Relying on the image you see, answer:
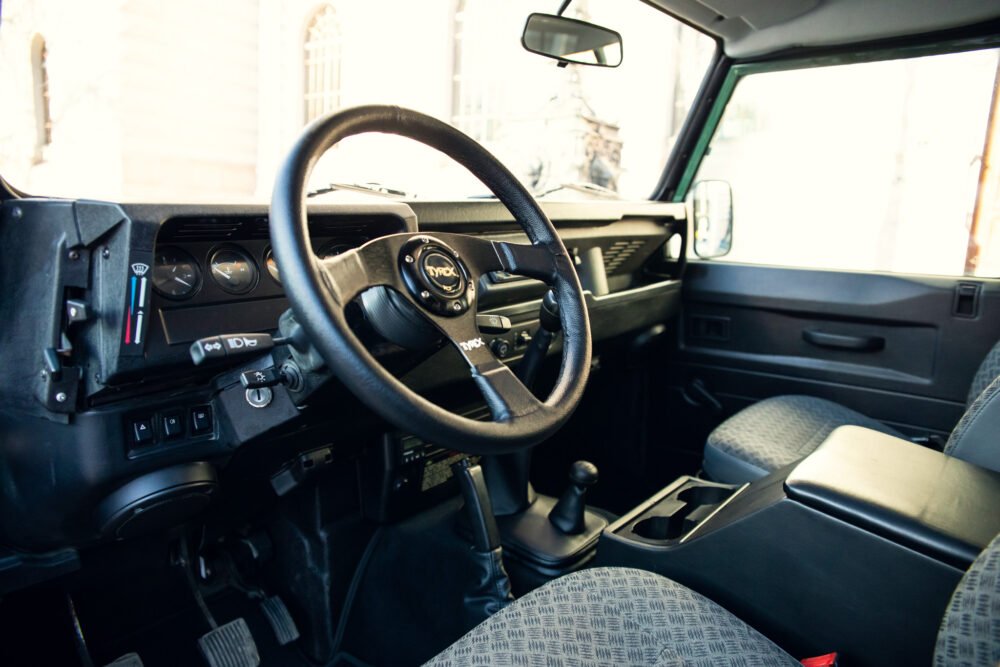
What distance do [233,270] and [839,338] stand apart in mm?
1995

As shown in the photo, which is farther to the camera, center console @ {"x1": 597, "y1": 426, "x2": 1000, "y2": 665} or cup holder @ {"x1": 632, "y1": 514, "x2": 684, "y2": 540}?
cup holder @ {"x1": 632, "y1": 514, "x2": 684, "y2": 540}

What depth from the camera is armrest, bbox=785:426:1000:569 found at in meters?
0.99

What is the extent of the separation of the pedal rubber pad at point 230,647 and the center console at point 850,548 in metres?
1.05

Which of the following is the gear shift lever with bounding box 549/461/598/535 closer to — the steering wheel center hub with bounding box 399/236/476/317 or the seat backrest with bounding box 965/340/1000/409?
the steering wheel center hub with bounding box 399/236/476/317

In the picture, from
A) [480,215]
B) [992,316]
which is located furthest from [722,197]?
[480,215]

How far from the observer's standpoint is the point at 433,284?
1.05m

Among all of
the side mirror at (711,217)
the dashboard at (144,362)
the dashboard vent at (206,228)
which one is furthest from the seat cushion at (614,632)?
the side mirror at (711,217)

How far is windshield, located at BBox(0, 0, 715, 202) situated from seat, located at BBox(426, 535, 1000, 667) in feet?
27.0

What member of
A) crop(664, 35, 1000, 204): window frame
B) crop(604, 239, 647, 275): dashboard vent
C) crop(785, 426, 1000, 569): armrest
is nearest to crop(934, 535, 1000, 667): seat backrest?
crop(785, 426, 1000, 569): armrest

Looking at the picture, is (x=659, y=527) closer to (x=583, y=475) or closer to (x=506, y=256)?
(x=583, y=475)

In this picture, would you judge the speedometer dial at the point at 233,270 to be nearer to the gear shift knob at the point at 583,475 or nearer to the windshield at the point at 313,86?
the gear shift knob at the point at 583,475

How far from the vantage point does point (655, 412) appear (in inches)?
110

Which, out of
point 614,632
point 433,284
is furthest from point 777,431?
point 433,284

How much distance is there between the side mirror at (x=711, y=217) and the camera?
109 inches
